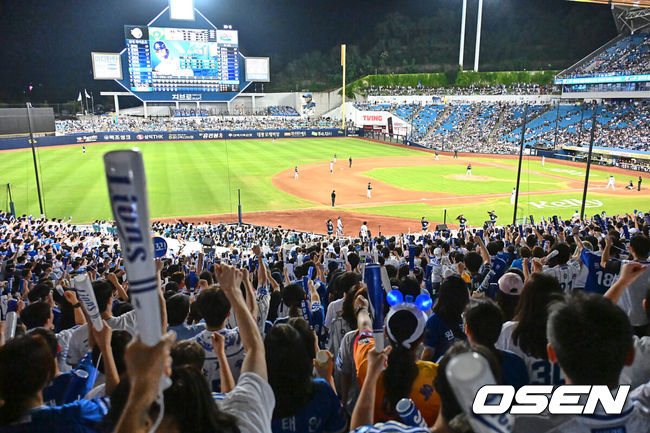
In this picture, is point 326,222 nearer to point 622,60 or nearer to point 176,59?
point 622,60

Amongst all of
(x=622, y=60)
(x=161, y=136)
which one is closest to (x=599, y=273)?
(x=161, y=136)

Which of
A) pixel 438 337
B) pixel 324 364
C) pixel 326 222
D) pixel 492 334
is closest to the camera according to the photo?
pixel 324 364

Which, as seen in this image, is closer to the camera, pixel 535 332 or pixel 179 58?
pixel 535 332

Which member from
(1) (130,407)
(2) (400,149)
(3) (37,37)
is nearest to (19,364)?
(1) (130,407)

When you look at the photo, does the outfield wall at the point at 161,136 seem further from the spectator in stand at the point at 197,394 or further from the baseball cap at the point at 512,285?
the spectator in stand at the point at 197,394

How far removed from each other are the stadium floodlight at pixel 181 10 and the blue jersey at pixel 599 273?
88.6 meters

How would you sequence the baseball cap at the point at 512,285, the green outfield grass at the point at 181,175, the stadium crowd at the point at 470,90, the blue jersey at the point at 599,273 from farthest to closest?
the stadium crowd at the point at 470,90 → the green outfield grass at the point at 181,175 → the blue jersey at the point at 599,273 → the baseball cap at the point at 512,285

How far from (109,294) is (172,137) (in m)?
66.2

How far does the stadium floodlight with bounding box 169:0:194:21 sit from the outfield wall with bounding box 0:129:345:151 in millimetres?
27314

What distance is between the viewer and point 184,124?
75500 millimetres

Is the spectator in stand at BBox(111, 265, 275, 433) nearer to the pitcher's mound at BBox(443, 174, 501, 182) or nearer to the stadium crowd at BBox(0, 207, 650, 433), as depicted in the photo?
the stadium crowd at BBox(0, 207, 650, 433)

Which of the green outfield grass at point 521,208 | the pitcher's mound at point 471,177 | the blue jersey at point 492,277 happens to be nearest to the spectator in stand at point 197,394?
the blue jersey at point 492,277

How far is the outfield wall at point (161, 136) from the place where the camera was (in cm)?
5738

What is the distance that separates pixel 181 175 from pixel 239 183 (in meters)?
6.08
